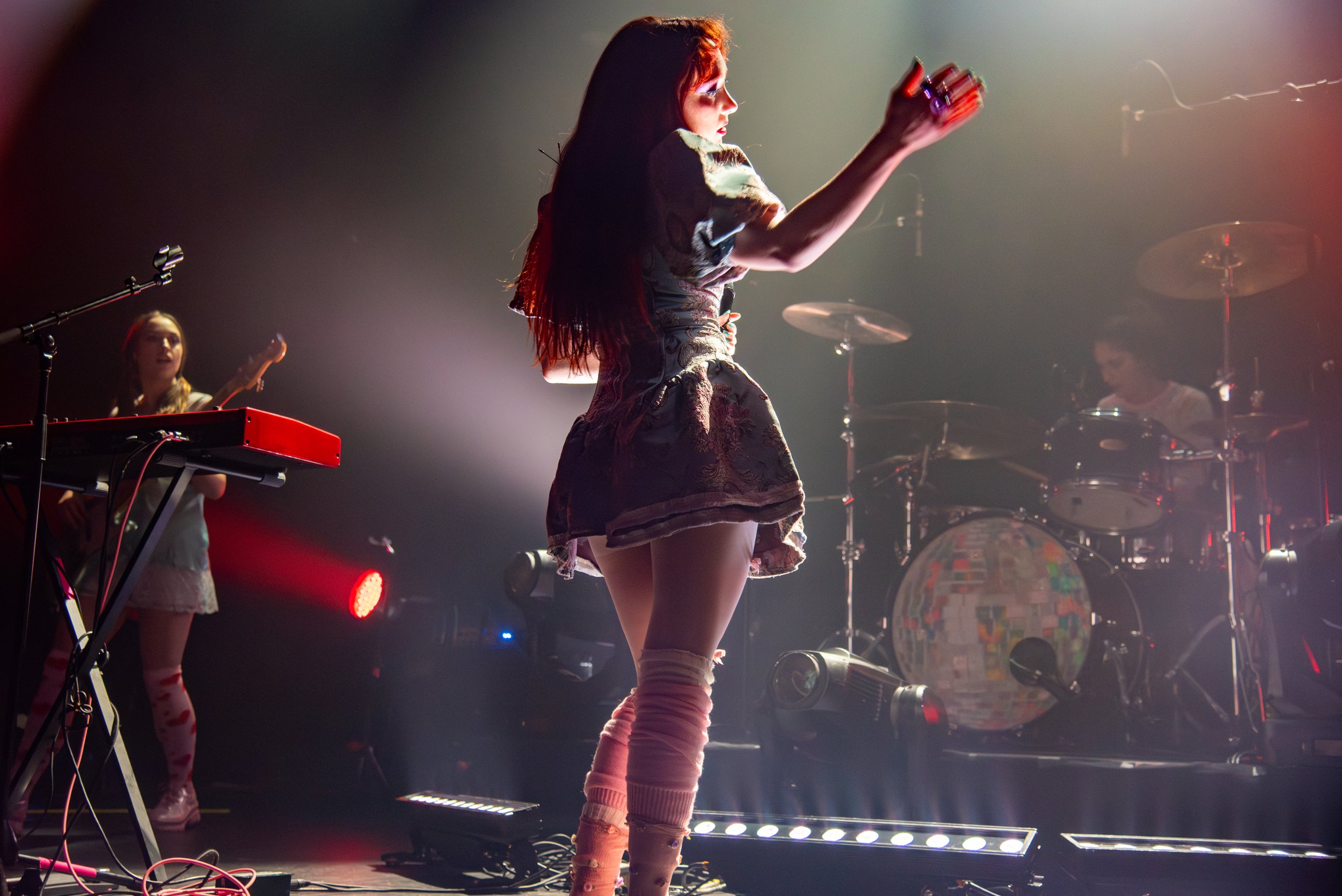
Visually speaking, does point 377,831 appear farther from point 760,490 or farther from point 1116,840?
point 760,490

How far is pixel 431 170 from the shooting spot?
14.7ft

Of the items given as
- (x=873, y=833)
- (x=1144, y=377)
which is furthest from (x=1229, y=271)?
(x=873, y=833)

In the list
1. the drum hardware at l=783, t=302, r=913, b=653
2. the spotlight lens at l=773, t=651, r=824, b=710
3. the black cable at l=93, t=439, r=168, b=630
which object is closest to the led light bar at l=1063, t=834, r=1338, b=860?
the spotlight lens at l=773, t=651, r=824, b=710

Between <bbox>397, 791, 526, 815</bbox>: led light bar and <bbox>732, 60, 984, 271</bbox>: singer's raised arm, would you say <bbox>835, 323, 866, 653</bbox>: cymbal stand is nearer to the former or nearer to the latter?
<bbox>397, 791, 526, 815</bbox>: led light bar

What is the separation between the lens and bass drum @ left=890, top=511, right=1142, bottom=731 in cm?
366

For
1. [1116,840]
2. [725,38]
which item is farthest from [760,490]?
[1116,840]

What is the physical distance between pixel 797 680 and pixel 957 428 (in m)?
1.66

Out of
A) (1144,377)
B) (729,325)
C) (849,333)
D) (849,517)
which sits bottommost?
(849,517)

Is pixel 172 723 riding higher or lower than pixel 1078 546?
lower

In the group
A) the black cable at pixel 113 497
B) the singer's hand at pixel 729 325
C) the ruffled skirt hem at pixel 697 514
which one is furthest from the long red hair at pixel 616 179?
the black cable at pixel 113 497

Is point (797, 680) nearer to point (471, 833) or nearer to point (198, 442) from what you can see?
point (471, 833)

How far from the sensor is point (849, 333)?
437cm

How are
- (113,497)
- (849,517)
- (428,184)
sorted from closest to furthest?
(113,497)
(849,517)
(428,184)

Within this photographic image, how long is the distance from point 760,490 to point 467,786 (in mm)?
2666
